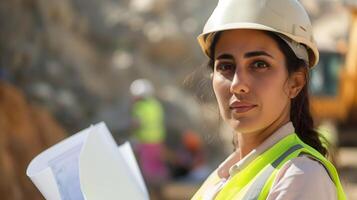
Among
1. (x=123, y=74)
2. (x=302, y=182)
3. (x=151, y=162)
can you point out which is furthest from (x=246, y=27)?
(x=123, y=74)

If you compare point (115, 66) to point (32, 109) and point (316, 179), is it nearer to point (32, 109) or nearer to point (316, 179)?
point (32, 109)

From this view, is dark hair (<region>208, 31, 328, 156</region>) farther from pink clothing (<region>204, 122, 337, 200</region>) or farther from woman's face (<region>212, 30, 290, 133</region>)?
pink clothing (<region>204, 122, 337, 200</region>)

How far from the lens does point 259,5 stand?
2145 mm

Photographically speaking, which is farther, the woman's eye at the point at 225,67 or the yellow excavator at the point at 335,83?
the yellow excavator at the point at 335,83

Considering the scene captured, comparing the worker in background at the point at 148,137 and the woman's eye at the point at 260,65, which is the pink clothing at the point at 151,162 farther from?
the woman's eye at the point at 260,65

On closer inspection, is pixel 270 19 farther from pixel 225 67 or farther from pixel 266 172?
pixel 266 172

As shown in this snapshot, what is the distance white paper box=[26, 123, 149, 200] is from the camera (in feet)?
7.34

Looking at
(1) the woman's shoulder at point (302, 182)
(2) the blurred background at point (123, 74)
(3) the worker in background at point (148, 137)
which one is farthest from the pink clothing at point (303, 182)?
(3) the worker in background at point (148, 137)

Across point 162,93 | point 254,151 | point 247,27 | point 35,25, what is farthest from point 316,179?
point 162,93

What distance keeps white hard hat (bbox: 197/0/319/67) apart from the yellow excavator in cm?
1223

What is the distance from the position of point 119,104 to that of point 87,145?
495 inches

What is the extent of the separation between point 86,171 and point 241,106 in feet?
1.52

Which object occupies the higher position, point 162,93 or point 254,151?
point 162,93

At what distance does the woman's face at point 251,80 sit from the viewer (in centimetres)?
214
